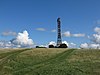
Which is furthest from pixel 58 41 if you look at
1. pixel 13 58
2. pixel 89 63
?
pixel 89 63

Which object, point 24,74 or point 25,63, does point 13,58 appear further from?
point 24,74

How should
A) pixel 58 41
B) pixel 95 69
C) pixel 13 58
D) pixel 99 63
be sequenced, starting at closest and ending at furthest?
pixel 95 69 → pixel 99 63 → pixel 13 58 → pixel 58 41

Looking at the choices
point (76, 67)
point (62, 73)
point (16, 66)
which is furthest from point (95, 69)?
point (16, 66)

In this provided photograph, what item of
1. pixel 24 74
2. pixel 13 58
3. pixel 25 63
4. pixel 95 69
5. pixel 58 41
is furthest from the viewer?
pixel 58 41

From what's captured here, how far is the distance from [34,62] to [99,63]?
1653cm

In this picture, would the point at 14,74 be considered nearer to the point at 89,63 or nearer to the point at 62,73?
the point at 62,73

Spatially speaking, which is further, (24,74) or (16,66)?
(16,66)

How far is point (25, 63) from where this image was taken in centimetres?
6756

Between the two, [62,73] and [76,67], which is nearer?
[62,73]

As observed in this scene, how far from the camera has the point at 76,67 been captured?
2242 inches

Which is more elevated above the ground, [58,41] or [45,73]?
[58,41]

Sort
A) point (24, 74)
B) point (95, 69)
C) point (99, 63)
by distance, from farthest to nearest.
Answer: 1. point (99, 63)
2. point (95, 69)
3. point (24, 74)

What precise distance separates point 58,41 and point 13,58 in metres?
62.8

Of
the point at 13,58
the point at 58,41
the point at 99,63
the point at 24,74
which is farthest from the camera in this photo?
the point at 58,41
